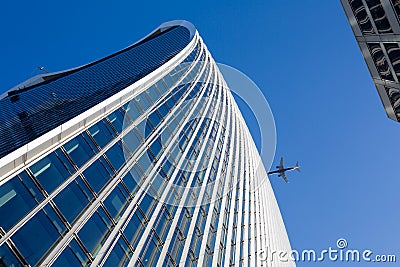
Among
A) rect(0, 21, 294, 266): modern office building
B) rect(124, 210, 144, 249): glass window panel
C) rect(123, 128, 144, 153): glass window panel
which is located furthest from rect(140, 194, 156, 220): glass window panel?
rect(123, 128, 144, 153): glass window panel

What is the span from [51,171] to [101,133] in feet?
24.9

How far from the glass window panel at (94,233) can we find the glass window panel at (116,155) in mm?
5155

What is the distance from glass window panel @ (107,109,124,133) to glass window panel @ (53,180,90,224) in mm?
8059

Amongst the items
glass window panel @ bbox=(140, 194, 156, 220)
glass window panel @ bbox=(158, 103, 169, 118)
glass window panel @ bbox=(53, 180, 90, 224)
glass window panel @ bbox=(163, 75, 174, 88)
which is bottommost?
glass window panel @ bbox=(140, 194, 156, 220)

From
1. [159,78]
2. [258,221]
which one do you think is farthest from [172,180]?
[258,221]

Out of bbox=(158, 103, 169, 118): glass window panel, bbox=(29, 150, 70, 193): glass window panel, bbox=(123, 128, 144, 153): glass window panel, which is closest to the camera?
bbox=(29, 150, 70, 193): glass window panel

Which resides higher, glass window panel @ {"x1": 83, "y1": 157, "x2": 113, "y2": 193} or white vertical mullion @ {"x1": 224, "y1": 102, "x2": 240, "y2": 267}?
glass window panel @ {"x1": 83, "y1": 157, "x2": 113, "y2": 193}

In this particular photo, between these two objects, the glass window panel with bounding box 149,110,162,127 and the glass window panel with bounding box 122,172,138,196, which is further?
the glass window panel with bounding box 149,110,162,127

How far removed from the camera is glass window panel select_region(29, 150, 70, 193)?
2086 centimetres

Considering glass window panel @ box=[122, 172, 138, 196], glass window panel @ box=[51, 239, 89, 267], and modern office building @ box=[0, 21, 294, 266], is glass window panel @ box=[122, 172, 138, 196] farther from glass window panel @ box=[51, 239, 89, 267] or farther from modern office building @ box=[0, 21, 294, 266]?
glass window panel @ box=[51, 239, 89, 267]

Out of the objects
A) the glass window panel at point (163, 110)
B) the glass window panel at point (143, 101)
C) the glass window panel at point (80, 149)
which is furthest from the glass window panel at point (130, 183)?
the glass window panel at point (163, 110)

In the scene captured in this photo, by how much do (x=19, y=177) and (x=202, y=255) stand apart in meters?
20.3

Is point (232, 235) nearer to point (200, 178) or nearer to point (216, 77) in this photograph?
point (200, 178)

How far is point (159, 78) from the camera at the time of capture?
1898 inches
